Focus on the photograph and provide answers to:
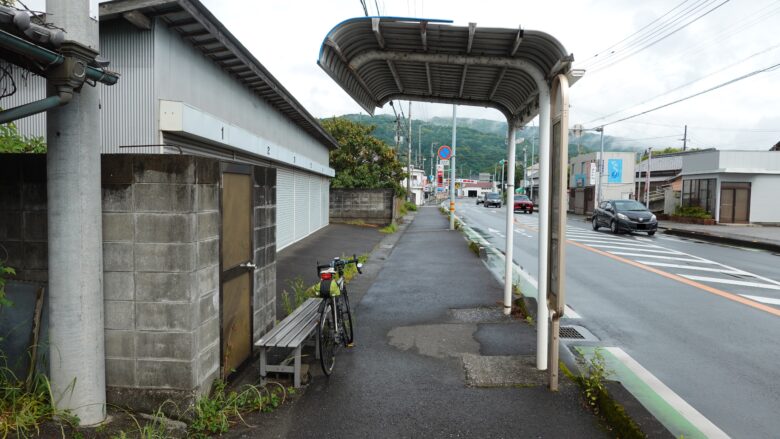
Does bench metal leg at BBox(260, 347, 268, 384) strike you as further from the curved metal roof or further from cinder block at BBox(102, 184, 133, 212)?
the curved metal roof

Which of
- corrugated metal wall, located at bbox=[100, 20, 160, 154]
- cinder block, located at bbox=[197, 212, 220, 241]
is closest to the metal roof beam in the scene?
cinder block, located at bbox=[197, 212, 220, 241]

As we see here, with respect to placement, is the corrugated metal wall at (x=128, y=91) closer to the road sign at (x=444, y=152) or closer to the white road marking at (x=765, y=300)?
the white road marking at (x=765, y=300)

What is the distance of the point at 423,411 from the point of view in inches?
170

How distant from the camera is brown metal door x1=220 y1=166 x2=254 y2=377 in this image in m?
4.61

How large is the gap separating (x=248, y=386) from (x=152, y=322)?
3.93 feet

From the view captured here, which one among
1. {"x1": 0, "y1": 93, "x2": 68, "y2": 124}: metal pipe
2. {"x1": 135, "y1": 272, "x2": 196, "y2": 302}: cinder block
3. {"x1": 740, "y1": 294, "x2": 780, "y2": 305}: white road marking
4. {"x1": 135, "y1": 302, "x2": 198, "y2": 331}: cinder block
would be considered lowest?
{"x1": 740, "y1": 294, "x2": 780, "y2": 305}: white road marking

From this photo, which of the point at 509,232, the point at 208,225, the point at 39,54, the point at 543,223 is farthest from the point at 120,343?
the point at 509,232

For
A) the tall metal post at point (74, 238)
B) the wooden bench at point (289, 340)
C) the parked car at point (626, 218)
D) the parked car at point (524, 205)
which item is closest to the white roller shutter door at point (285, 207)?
the wooden bench at point (289, 340)

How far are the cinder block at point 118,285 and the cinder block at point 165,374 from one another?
0.54 meters

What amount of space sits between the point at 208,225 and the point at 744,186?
32.4m

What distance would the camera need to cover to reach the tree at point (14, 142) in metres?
6.11

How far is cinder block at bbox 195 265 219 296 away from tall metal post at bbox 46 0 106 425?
0.72 metres

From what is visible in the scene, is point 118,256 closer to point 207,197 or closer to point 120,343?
point 120,343

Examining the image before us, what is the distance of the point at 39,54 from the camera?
3006 mm
